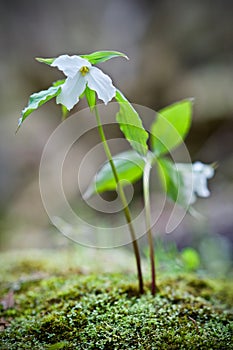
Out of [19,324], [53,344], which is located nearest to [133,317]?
[53,344]

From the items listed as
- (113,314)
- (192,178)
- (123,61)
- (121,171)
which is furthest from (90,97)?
(123,61)

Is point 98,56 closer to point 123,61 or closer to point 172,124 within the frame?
point 172,124

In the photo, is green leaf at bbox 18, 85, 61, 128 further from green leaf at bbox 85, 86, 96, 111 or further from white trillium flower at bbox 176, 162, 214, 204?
white trillium flower at bbox 176, 162, 214, 204

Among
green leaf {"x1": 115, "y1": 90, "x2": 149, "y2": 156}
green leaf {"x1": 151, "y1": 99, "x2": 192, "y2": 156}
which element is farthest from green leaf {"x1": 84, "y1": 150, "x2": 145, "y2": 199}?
green leaf {"x1": 115, "y1": 90, "x2": 149, "y2": 156}

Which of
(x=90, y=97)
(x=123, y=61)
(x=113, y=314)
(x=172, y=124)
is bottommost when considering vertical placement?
(x=113, y=314)

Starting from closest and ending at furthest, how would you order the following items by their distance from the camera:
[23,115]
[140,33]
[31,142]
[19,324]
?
[23,115] < [19,324] < [31,142] < [140,33]

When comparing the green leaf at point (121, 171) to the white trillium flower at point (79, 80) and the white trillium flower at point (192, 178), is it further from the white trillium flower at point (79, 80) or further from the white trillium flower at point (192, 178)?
the white trillium flower at point (79, 80)

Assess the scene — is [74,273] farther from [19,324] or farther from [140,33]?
[140,33]

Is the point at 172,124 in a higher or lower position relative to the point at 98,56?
lower
